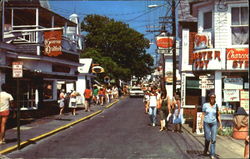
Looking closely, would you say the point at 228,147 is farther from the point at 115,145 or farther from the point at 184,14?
the point at 184,14

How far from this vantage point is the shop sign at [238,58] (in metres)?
15.4

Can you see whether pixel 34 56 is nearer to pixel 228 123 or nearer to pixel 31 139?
pixel 31 139

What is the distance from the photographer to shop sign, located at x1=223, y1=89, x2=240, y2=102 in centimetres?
1515

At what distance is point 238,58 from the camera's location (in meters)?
15.5

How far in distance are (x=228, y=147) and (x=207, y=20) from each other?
7.50 metres

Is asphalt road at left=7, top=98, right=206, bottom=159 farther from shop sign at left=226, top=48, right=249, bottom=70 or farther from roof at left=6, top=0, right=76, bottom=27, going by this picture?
roof at left=6, top=0, right=76, bottom=27

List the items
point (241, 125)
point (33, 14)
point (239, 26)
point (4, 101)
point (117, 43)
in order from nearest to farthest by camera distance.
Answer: point (4, 101) → point (241, 125) → point (239, 26) → point (33, 14) → point (117, 43)

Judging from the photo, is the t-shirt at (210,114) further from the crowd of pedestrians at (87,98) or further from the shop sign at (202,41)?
the crowd of pedestrians at (87,98)

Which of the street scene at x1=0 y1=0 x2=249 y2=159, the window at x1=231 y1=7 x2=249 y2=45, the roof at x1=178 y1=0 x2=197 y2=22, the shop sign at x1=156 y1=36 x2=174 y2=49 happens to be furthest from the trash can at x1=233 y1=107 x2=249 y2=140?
the shop sign at x1=156 y1=36 x2=174 y2=49

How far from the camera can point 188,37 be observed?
75.8 feet

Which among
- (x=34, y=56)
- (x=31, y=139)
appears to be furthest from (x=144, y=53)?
(x=31, y=139)

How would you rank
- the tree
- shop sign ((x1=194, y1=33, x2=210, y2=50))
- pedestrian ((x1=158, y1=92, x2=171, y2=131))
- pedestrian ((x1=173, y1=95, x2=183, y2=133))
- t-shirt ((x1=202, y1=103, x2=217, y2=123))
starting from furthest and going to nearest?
the tree
shop sign ((x1=194, y1=33, x2=210, y2=50))
pedestrian ((x1=158, y1=92, x2=171, y2=131))
pedestrian ((x1=173, y1=95, x2=183, y2=133))
t-shirt ((x1=202, y1=103, x2=217, y2=123))

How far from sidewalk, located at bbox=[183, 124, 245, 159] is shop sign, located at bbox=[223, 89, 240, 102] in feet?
5.80

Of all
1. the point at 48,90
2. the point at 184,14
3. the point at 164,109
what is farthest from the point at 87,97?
the point at 164,109
